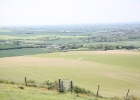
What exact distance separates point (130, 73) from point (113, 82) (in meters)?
10.5

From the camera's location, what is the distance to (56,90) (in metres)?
19.9

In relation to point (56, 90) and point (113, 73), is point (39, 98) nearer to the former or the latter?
point (56, 90)

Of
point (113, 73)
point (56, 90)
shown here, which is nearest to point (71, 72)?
point (113, 73)

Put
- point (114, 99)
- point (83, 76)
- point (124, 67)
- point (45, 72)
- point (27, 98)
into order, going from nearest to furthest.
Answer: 1. point (27, 98)
2. point (114, 99)
3. point (83, 76)
4. point (45, 72)
5. point (124, 67)

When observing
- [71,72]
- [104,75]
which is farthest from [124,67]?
[71,72]

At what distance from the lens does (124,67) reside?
2259 inches

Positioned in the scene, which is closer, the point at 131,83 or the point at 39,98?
the point at 39,98

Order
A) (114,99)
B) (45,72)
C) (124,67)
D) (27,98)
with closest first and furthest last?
(27,98), (114,99), (45,72), (124,67)

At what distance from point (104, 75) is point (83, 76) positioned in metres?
4.97

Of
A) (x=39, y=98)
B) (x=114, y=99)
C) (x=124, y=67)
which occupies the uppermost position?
(x=39, y=98)

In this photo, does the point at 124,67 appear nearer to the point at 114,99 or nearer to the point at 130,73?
the point at 130,73

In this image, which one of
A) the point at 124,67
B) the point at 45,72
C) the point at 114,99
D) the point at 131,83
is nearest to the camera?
the point at 114,99

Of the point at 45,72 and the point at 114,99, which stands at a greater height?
the point at 114,99

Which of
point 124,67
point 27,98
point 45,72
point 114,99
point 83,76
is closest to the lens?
point 27,98
